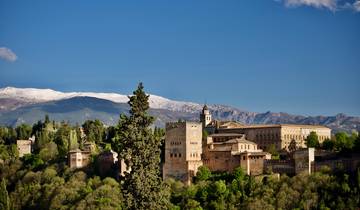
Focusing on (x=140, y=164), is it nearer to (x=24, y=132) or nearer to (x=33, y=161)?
(x=33, y=161)

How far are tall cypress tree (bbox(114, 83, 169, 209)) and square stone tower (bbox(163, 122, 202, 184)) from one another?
3430 cm

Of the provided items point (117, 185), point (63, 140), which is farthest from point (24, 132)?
point (117, 185)

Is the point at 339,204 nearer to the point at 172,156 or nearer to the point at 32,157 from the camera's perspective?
the point at 172,156

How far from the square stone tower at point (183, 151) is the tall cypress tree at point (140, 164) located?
34.3 meters

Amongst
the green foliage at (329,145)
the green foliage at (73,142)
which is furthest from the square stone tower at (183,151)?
the green foliage at (73,142)

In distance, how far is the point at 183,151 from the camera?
54.2m

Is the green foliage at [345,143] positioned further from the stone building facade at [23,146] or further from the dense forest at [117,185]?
the stone building facade at [23,146]

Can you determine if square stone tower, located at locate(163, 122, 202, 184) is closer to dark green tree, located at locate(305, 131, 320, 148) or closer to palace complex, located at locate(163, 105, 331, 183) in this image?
palace complex, located at locate(163, 105, 331, 183)

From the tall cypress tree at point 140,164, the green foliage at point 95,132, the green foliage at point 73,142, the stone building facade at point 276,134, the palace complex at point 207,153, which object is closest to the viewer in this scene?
the tall cypress tree at point 140,164

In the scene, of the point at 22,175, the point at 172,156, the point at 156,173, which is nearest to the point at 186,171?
the point at 172,156

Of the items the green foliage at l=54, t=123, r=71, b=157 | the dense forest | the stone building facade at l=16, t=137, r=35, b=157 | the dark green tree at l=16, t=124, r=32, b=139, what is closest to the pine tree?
the dense forest

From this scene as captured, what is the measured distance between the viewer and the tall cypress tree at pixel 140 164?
19375 millimetres

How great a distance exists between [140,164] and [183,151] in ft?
114

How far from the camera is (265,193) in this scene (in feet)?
160
